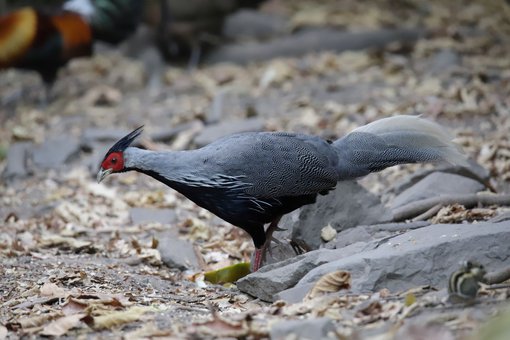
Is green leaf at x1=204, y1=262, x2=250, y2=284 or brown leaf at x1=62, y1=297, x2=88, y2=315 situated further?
green leaf at x1=204, y1=262, x2=250, y2=284

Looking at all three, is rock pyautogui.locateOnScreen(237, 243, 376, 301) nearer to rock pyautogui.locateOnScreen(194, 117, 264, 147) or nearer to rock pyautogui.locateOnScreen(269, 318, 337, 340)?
rock pyautogui.locateOnScreen(269, 318, 337, 340)

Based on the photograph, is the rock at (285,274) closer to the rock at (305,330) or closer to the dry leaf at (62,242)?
the rock at (305,330)

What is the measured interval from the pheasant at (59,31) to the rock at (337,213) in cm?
499

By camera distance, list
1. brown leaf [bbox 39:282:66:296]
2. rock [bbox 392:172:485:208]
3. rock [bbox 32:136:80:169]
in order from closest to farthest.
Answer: brown leaf [bbox 39:282:66:296]
rock [bbox 392:172:485:208]
rock [bbox 32:136:80:169]

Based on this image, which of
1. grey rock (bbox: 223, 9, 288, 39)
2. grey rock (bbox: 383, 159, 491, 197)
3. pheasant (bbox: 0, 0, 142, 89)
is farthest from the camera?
grey rock (bbox: 223, 9, 288, 39)

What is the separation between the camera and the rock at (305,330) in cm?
287

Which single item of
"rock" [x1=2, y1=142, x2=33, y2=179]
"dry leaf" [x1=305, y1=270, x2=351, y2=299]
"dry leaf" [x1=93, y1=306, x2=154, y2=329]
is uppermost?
"dry leaf" [x1=305, y1=270, x2=351, y2=299]

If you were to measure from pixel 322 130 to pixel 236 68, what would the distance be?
2971mm

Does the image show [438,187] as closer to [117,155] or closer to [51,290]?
[117,155]

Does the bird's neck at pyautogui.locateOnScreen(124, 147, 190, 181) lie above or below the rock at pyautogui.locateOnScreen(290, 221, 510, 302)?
above

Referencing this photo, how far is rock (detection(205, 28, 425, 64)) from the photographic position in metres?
9.69

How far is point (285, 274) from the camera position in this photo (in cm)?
390

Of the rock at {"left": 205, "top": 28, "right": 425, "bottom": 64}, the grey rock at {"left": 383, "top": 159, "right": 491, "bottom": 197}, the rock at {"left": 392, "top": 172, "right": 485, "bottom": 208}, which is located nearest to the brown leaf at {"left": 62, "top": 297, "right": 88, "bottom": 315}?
the rock at {"left": 392, "top": 172, "right": 485, "bottom": 208}

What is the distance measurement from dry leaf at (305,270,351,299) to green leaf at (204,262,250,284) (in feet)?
3.49
